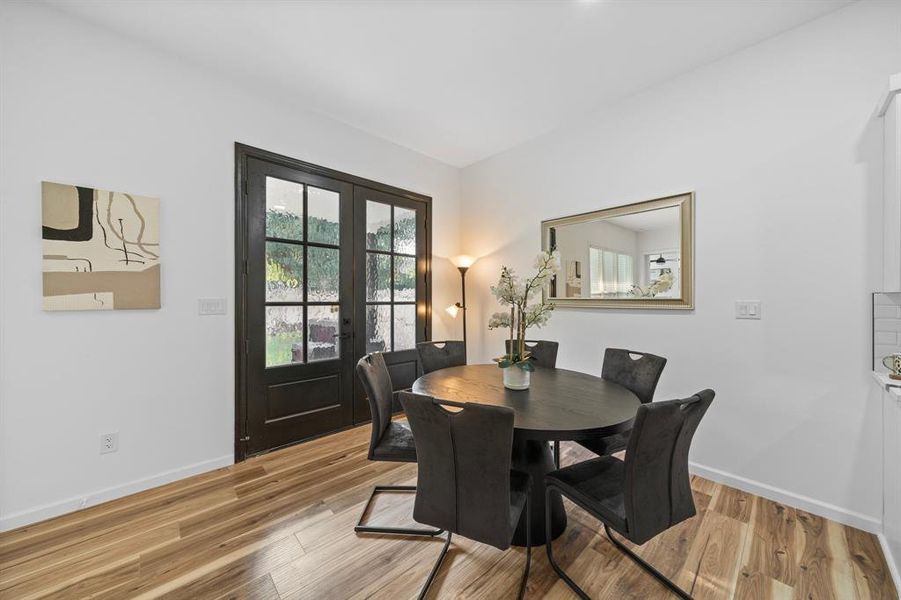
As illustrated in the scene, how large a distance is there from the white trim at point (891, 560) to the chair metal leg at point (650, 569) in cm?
89

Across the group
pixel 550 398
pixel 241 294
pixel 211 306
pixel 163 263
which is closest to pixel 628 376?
pixel 550 398

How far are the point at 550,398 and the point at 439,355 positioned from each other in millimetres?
1170

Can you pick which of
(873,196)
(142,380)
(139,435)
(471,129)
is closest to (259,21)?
(471,129)

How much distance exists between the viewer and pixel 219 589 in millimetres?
1532

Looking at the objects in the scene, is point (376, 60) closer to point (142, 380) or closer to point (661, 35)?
point (661, 35)

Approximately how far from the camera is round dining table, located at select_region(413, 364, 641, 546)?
1414 millimetres

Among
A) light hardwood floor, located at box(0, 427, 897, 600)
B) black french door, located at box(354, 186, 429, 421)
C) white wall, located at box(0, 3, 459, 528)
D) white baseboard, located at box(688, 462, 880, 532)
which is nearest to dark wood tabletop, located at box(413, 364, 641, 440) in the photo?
light hardwood floor, located at box(0, 427, 897, 600)

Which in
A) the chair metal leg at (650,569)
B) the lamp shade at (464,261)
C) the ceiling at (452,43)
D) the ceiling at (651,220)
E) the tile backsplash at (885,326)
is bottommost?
the chair metal leg at (650,569)

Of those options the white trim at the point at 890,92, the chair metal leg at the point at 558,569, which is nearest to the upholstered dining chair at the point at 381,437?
the chair metal leg at the point at 558,569

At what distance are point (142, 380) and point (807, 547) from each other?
381 centimetres

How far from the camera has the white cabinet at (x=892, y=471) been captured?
1532 mm

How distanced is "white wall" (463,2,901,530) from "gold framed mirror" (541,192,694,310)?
0.32 ft

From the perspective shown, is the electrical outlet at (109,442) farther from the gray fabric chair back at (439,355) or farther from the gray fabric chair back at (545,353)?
the gray fabric chair back at (545,353)

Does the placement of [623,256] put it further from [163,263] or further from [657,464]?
[163,263]
